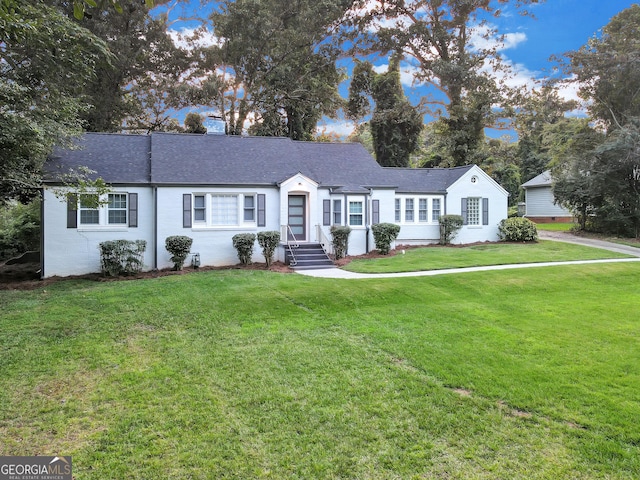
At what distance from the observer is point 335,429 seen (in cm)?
396

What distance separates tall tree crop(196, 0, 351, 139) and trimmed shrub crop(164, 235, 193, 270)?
1321cm

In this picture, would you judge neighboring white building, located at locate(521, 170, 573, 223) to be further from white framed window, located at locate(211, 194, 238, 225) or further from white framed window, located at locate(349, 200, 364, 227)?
white framed window, located at locate(211, 194, 238, 225)

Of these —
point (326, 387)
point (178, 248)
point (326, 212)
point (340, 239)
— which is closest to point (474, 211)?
point (326, 212)

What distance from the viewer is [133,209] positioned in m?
14.6

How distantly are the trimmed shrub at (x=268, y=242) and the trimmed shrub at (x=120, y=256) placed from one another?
4.11m

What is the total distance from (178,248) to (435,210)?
12.9m

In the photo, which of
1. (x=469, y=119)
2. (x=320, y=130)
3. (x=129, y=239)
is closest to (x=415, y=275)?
(x=129, y=239)

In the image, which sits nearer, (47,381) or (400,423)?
(400,423)

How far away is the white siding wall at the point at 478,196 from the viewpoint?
66.7 feet

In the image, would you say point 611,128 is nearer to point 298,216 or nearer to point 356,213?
point 356,213

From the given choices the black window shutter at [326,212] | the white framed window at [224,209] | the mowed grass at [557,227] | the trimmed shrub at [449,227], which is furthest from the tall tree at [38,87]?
the mowed grass at [557,227]

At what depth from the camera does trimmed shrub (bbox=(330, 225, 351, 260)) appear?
1580 centimetres

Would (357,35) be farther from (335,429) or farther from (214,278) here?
(335,429)

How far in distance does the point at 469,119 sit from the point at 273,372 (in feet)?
88.6
